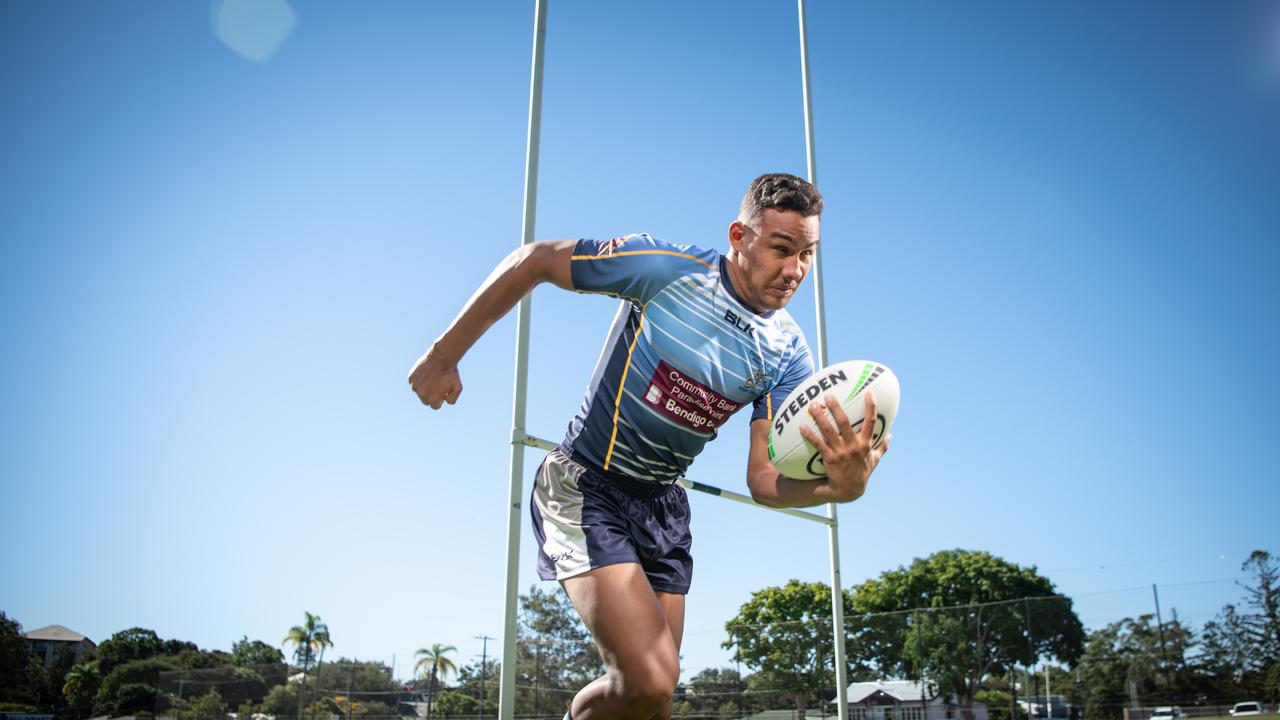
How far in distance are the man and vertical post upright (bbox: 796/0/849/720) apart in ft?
9.27

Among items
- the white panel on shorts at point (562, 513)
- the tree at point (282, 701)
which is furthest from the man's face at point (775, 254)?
the tree at point (282, 701)

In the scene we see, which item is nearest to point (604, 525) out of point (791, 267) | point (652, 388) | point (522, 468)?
point (652, 388)

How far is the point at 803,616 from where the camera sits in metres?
32.3

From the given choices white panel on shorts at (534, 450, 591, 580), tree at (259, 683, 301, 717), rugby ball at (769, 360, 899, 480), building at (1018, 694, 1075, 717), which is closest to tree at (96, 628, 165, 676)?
tree at (259, 683, 301, 717)

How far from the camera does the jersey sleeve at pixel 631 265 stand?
229cm

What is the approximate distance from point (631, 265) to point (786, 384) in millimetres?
663

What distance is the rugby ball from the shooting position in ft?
7.18

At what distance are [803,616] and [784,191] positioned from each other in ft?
106

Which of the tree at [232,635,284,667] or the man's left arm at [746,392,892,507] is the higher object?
the man's left arm at [746,392,892,507]

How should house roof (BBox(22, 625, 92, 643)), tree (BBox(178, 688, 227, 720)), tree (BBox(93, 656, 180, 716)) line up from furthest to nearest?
house roof (BBox(22, 625, 92, 643)) → tree (BBox(93, 656, 180, 716)) → tree (BBox(178, 688, 227, 720))

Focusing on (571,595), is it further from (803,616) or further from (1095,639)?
(803,616)

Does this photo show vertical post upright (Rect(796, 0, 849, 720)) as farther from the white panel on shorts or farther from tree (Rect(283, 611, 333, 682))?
tree (Rect(283, 611, 333, 682))

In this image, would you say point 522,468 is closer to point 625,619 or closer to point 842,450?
point 625,619

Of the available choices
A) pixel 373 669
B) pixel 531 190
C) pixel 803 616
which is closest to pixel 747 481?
pixel 531 190
